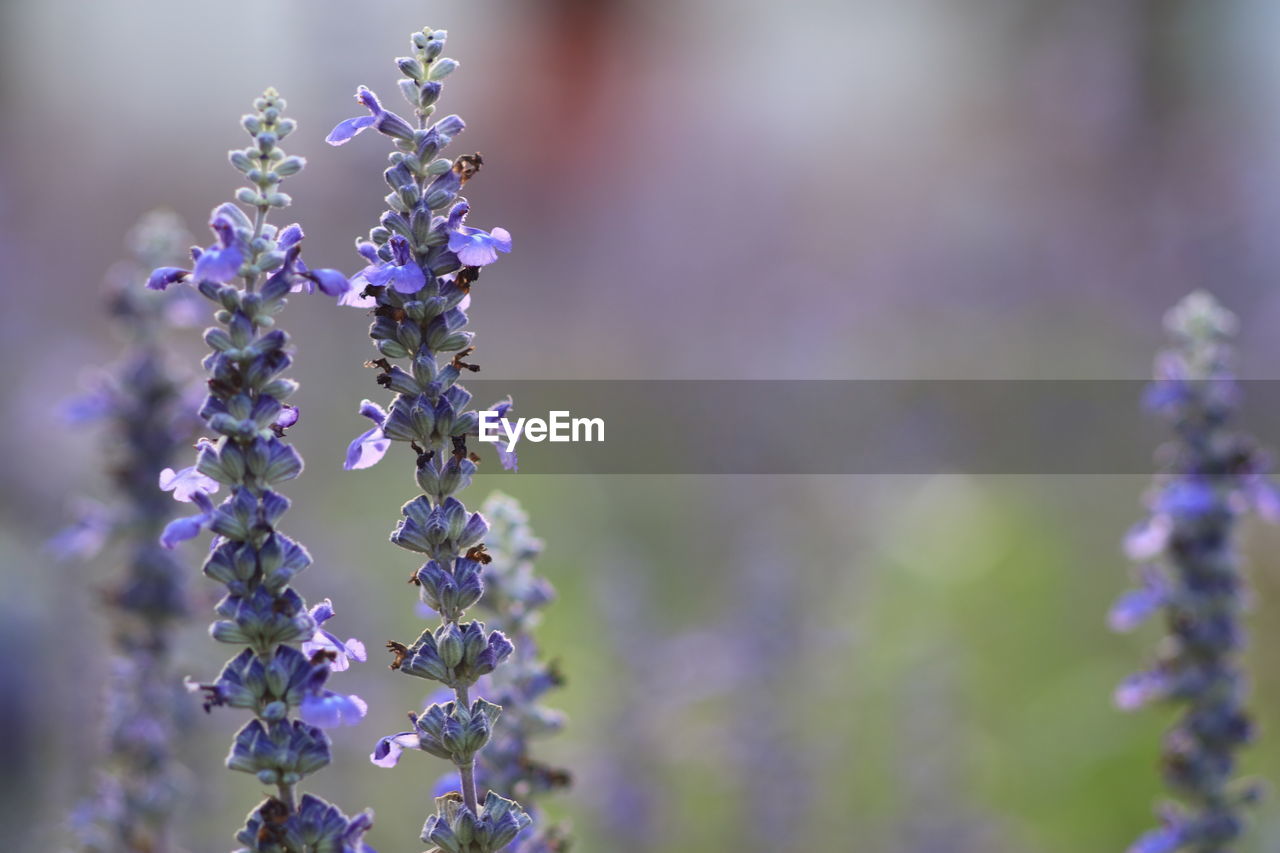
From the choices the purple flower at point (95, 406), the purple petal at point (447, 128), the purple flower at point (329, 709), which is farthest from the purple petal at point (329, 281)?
the purple flower at point (95, 406)

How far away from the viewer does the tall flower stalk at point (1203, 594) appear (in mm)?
4043

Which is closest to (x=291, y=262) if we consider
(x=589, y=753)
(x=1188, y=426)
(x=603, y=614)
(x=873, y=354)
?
(x=1188, y=426)

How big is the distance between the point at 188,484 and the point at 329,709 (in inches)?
22.0

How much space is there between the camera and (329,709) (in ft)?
7.86

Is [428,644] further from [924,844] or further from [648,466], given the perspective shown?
[648,466]

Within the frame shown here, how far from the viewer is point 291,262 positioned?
246 centimetres

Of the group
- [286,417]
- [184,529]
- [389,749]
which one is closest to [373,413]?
[286,417]

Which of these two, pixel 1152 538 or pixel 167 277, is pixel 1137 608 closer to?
pixel 1152 538

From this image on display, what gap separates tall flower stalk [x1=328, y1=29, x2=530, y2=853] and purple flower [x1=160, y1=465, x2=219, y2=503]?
311 millimetres

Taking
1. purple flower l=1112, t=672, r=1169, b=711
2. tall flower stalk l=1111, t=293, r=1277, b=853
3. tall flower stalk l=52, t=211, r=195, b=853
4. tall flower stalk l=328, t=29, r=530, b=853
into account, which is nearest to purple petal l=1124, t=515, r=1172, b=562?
tall flower stalk l=1111, t=293, r=1277, b=853

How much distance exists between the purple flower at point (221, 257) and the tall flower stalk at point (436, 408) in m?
0.25

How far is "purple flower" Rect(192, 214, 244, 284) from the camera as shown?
2.33 meters

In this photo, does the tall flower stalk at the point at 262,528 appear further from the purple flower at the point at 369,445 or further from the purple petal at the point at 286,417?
the purple flower at the point at 369,445

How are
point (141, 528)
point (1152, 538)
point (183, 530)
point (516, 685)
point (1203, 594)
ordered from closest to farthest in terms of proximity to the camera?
point (183, 530) → point (516, 685) → point (1203, 594) → point (1152, 538) → point (141, 528)
